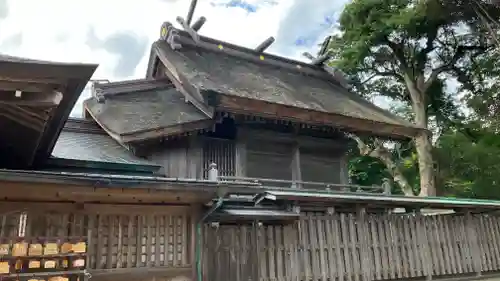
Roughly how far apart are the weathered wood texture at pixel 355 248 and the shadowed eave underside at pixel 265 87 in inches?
107

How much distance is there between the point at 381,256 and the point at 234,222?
12.6 feet

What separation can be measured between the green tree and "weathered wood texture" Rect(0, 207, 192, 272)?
13858 millimetres

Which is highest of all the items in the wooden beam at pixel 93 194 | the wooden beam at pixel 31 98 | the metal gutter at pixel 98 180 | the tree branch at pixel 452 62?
the tree branch at pixel 452 62

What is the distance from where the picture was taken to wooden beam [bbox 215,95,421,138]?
929 cm

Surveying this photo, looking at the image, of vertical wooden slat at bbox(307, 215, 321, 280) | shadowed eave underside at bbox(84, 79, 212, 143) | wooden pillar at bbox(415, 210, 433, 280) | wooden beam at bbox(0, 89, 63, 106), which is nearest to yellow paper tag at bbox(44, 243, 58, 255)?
wooden beam at bbox(0, 89, 63, 106)

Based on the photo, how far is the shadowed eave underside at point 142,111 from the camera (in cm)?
893

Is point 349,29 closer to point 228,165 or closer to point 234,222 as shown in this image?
point 228,165

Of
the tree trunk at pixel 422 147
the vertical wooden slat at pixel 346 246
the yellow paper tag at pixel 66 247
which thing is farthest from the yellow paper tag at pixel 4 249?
the tree trunk at pixel 422 147

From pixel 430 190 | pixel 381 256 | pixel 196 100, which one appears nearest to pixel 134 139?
pixel 196 100

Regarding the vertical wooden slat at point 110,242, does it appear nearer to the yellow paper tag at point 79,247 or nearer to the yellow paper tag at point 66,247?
the yellow paper tag at point 79,247

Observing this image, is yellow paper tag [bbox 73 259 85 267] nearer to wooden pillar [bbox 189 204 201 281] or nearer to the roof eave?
wooden pillar [bbox 189 204 201 281]

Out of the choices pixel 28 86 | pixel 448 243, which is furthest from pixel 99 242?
pixel 448 243

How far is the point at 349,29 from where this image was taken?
813 inches

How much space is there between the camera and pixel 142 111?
1027 centimetres
